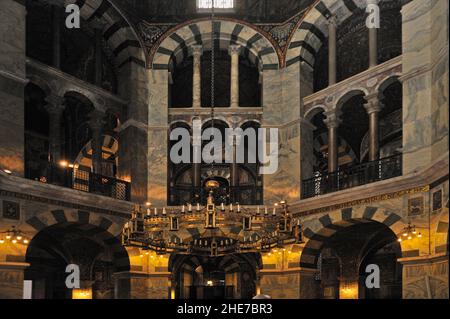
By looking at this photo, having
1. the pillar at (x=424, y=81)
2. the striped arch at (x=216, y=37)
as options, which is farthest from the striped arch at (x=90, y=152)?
the pillar at (x=424, y=81)

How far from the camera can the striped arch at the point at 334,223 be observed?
16.6m

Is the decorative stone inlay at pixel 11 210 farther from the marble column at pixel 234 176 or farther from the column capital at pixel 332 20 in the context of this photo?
the column capital at pixel 332 20

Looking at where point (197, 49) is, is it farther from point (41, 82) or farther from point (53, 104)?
point (41, 82)

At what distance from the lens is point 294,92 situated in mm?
20031

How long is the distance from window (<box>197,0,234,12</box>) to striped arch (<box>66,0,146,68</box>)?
239 centimetres

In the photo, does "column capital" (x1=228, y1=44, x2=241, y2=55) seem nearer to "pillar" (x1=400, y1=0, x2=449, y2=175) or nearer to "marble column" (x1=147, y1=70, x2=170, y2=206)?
"marble column" (x1=147, y1=70, x2=170, y2=206)

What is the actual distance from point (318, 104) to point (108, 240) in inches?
288

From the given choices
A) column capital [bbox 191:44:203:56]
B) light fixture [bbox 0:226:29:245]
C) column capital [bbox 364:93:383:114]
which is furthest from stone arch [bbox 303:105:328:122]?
light fixture [bbox 0:226:29:245]

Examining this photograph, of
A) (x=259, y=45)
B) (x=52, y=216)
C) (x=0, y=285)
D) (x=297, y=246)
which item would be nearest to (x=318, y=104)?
(x=259, y=45)

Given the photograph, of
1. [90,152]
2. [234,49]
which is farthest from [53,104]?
[90,152]

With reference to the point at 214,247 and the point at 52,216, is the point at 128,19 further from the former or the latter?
the point at 214,247

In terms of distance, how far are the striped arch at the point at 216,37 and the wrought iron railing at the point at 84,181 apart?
401 centimetres

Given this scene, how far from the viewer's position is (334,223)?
18.2 meters

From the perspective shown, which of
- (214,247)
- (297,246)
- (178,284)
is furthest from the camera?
(178,284)
